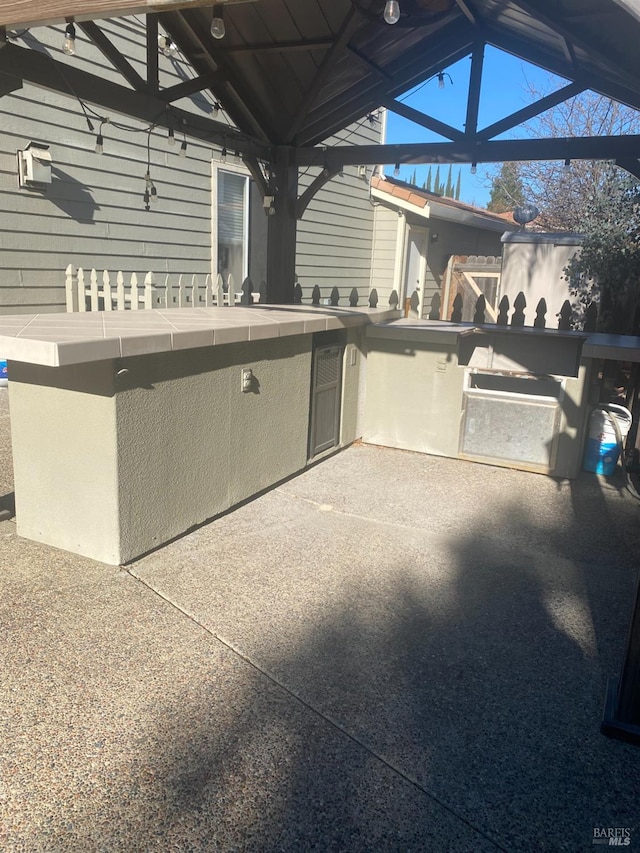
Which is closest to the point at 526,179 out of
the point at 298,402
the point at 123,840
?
the point at 298,402

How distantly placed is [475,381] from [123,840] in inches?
211

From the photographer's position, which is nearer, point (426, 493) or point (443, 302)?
point (426, 493)

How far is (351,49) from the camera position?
18.7 ft

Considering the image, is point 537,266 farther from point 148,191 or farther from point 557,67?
point 148,191

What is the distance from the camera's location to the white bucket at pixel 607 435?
6.00 meters

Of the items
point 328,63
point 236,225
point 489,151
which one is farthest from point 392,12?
point 236,225

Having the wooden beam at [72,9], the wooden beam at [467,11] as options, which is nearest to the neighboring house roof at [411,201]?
the wooden beam at [467,11]

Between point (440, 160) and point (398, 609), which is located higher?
point (440, 160)

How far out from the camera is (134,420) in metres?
3.82

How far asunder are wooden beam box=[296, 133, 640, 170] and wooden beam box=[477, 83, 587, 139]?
11 cm

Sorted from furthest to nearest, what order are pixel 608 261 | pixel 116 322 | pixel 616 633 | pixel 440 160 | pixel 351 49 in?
pixel 608 261, pixel 440 160, pixel 351 49, pixel 116 322, pixel 616 633

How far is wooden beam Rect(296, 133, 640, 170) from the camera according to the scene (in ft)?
18.8

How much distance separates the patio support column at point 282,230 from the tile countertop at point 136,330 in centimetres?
131

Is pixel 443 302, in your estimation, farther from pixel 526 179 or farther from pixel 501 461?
pixel 501 461
